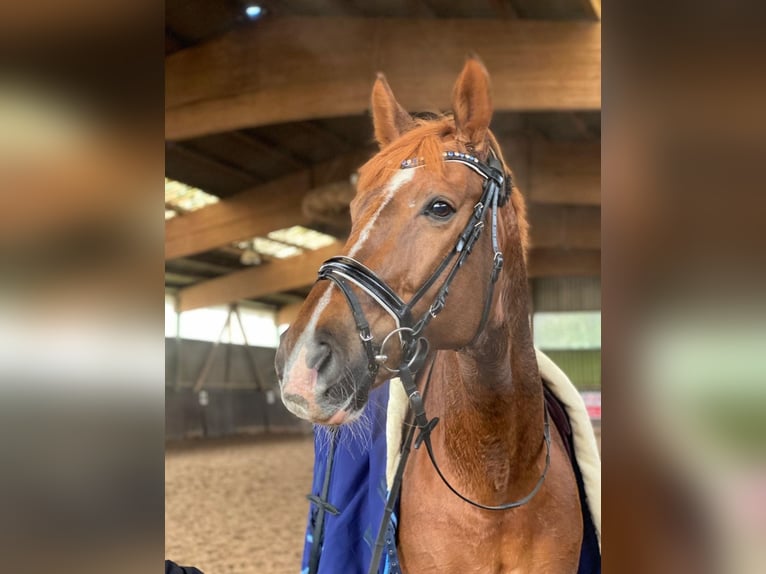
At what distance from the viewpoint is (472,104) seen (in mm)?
976

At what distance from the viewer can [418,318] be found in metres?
0.91

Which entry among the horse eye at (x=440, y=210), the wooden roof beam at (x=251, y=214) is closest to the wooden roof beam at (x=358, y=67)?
the wooden roof beam at (x=251, y=214)

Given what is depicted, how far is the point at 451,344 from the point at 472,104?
360mm

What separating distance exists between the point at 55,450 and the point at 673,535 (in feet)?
1.27

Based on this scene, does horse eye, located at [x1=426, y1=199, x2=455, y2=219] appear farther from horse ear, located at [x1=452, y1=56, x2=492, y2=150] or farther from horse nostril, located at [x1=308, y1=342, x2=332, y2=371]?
horse nostril, located at [x1=308, y1=342, x2=332, y2=371]

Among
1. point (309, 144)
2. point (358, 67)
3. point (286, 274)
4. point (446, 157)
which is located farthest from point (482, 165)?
point (286, 274)

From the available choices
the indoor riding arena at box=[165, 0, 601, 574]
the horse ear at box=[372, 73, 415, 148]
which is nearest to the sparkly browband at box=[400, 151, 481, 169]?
the horse ear at box=[372, 73, 415, 148]

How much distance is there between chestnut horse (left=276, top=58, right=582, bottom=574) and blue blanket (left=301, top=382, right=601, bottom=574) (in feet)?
0.28

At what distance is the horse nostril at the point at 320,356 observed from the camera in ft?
2.59

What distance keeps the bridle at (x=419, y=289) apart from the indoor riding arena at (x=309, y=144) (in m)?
0.22

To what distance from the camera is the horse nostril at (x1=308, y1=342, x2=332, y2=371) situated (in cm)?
79

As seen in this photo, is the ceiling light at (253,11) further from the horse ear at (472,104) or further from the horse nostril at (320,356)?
the horse nostril at (320,356)

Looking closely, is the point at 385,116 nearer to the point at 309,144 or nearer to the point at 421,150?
the point at 421,150

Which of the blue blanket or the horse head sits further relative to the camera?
the blue blanket
